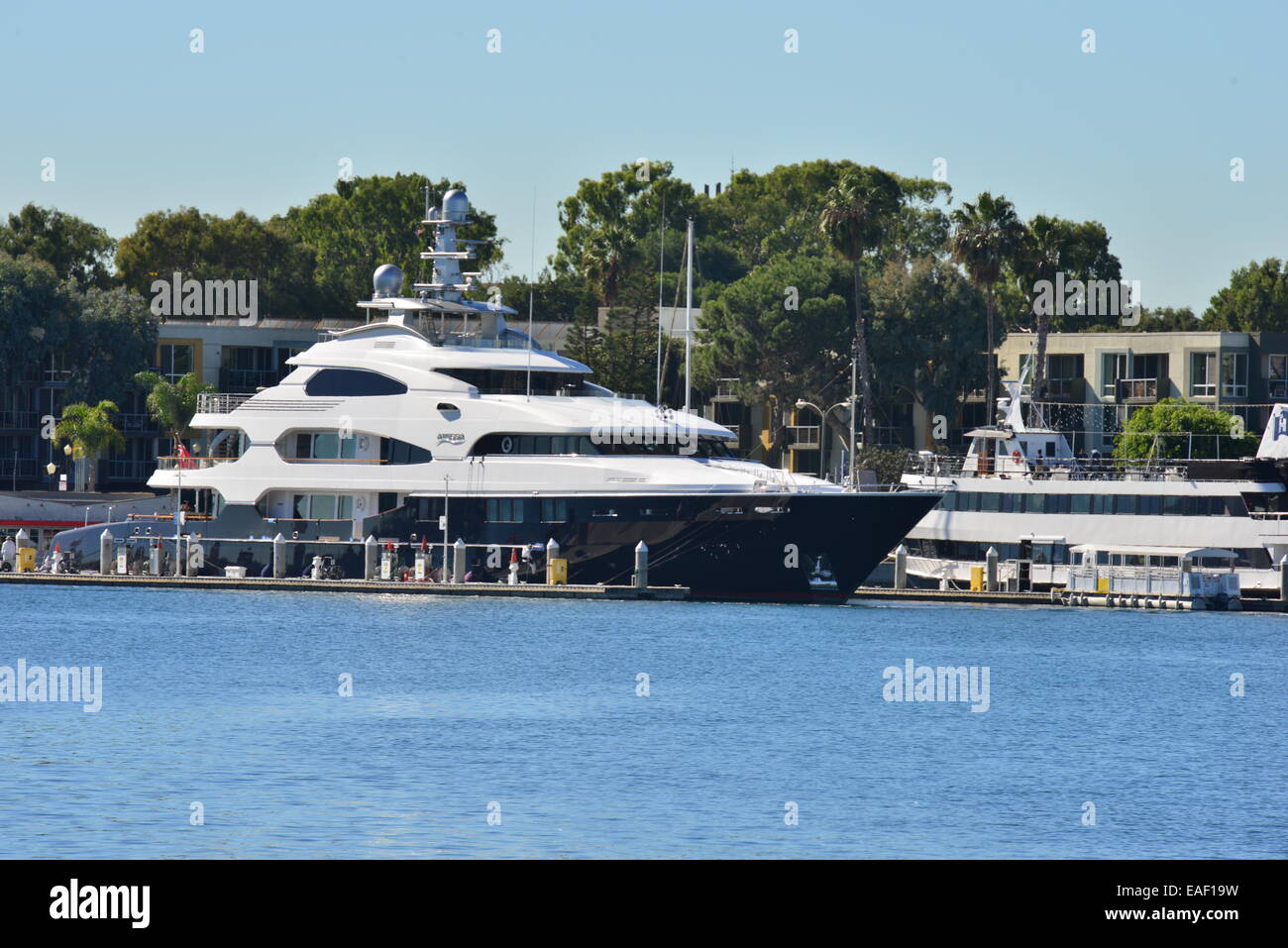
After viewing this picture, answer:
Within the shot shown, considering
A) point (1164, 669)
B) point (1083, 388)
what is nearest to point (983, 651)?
point (1164, 669)

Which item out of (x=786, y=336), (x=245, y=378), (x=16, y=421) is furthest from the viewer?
(x=245, y=378)

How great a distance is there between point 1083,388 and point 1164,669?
44.1 m

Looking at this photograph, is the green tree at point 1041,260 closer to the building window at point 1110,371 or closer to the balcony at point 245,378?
the building window at point 1110,371

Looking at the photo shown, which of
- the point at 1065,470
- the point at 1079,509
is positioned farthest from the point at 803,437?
the point at 1079,509

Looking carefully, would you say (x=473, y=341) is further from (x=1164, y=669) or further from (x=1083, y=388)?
(x=1083, y=388)

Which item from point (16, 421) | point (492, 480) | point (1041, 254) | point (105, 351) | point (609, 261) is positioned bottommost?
point (492, 480)

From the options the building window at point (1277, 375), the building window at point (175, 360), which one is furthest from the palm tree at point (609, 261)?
the building window at point (1277, 375)

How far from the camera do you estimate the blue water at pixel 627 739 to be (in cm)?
2350

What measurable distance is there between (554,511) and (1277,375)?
41085 millimetres

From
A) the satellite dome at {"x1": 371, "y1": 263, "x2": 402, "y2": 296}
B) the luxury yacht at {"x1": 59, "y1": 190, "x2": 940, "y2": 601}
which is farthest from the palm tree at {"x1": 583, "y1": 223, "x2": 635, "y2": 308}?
the luxury yacht at {"x1": 59, "y1": 190, "x2": 940, "y2": 601}

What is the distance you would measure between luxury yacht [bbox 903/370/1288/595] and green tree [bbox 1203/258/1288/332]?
4328 cm

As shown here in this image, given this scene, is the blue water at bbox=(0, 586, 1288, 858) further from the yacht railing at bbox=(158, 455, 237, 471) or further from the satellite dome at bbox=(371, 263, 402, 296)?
the satellite dome at bbox=(371, 263, 402, 296)

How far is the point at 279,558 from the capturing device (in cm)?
5431

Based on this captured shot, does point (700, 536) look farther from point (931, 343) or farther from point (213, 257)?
point (213, 257)
